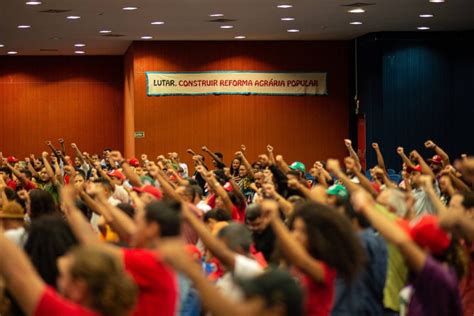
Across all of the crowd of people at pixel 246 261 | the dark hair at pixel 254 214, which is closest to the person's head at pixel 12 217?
the crowd of people at pixel 246 261

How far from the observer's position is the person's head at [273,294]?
350cm

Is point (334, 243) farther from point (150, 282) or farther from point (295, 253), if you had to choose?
point (150, 282)

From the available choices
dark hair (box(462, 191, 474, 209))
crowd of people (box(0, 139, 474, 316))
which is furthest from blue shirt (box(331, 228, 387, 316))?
dark hair (box(462, 191, 474, 209))

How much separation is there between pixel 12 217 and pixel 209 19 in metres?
16.7

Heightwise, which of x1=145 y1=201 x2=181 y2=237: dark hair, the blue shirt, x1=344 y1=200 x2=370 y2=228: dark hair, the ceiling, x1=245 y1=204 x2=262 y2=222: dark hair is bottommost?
the blue shirt

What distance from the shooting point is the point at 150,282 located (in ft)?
A: 16.6

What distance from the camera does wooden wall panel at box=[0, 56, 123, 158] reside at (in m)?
34.5

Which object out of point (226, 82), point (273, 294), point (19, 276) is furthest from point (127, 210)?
point (226, 82)

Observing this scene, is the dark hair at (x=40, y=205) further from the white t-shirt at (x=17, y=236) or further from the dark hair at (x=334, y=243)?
the dark hair at (x=334, y=243)

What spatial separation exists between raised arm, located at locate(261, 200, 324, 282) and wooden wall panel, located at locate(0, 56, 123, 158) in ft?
98.2

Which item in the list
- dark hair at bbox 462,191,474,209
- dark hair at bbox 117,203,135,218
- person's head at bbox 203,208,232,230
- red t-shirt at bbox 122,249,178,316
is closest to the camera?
red t-shirt at bbox 122,249,178,316

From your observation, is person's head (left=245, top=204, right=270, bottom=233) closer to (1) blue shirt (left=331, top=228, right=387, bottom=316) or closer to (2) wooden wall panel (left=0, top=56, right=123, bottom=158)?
(1) blue shirt (left=331, top=228, right=387, bottom=316)

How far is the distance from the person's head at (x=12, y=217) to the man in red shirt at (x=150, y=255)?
6.32ft

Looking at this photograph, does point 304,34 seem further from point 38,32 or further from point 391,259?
point 391,259
